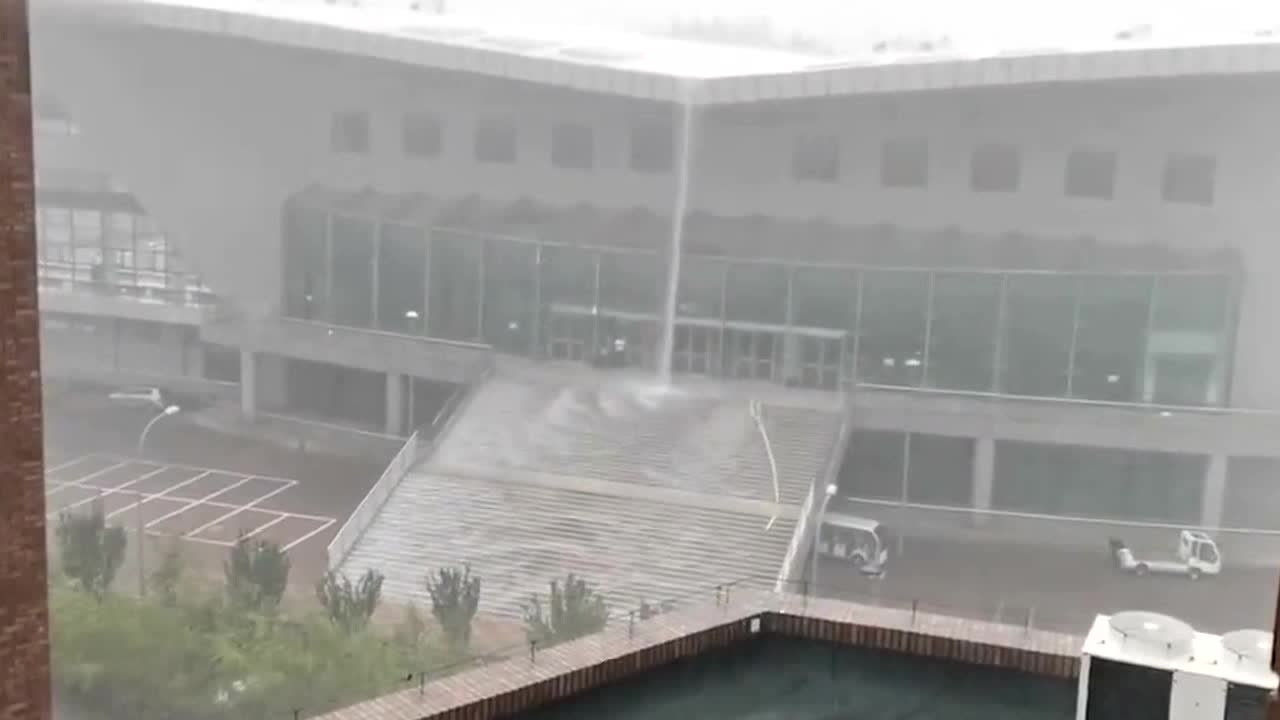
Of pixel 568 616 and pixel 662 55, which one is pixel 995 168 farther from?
pixel 568 616

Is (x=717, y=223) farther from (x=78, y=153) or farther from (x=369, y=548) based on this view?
(x=78, y=153)

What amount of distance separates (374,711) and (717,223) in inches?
117

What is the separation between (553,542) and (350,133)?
178 centimetres

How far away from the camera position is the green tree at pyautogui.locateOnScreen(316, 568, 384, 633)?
373 centimetres

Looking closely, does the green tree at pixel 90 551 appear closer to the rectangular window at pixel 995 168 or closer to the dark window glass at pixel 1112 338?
A: the rectangular window at pixel 995 168

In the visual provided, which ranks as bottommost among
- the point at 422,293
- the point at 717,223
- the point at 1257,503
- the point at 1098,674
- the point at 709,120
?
the point at 1257,503

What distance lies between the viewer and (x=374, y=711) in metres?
1.92

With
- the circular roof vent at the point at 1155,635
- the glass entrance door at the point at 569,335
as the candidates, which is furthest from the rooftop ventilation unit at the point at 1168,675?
the glass entrance door at the point at 569,335

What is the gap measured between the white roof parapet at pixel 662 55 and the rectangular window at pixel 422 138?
0.23 metres

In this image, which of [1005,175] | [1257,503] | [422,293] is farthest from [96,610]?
[1257,503]

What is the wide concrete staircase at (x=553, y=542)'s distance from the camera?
4.08m

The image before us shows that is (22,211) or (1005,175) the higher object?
(1005,175)

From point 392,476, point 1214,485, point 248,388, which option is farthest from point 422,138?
point 1214,485

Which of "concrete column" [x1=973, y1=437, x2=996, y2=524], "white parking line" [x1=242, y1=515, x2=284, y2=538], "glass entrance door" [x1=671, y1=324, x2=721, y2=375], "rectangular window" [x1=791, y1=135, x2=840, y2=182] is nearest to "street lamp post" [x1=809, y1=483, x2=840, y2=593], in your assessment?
"concrete column" [x1=973, y1=437, x2=996, y2=524]
